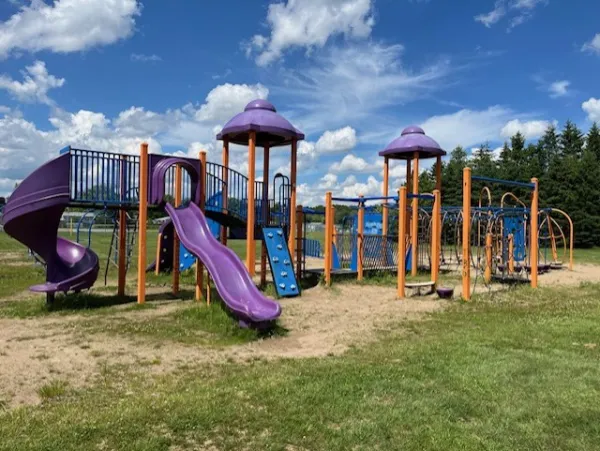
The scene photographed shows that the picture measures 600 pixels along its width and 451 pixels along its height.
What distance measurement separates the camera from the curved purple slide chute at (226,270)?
335 inches

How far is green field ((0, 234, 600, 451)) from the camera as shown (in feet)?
13.9

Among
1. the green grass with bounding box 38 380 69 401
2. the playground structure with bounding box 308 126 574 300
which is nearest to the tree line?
the playground structure with bounding box 308 126 574 300

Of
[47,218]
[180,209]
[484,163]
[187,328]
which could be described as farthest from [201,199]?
[484,163]

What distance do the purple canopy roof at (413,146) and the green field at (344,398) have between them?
1067cm

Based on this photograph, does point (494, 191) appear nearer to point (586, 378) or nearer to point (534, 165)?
point (534, 165)

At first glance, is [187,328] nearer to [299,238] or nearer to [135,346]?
[135,346]

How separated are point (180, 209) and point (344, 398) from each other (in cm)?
770

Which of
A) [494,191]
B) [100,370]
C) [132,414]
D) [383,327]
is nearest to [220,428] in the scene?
[132,414]

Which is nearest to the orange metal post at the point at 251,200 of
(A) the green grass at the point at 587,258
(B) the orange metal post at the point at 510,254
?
(B) the orange metal post at the point at 510,254

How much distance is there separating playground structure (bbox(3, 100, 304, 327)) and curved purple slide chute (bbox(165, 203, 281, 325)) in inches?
0.7

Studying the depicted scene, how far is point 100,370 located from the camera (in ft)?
21.1

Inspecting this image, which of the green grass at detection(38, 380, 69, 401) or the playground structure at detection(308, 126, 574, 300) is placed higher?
the playground structure at detection(308, 126, 574, 300)

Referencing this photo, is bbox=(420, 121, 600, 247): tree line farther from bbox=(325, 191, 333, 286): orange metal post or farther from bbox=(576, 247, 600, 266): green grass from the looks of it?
bbox=(325, 191, 333, 286): orange metal post

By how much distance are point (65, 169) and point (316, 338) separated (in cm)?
632
